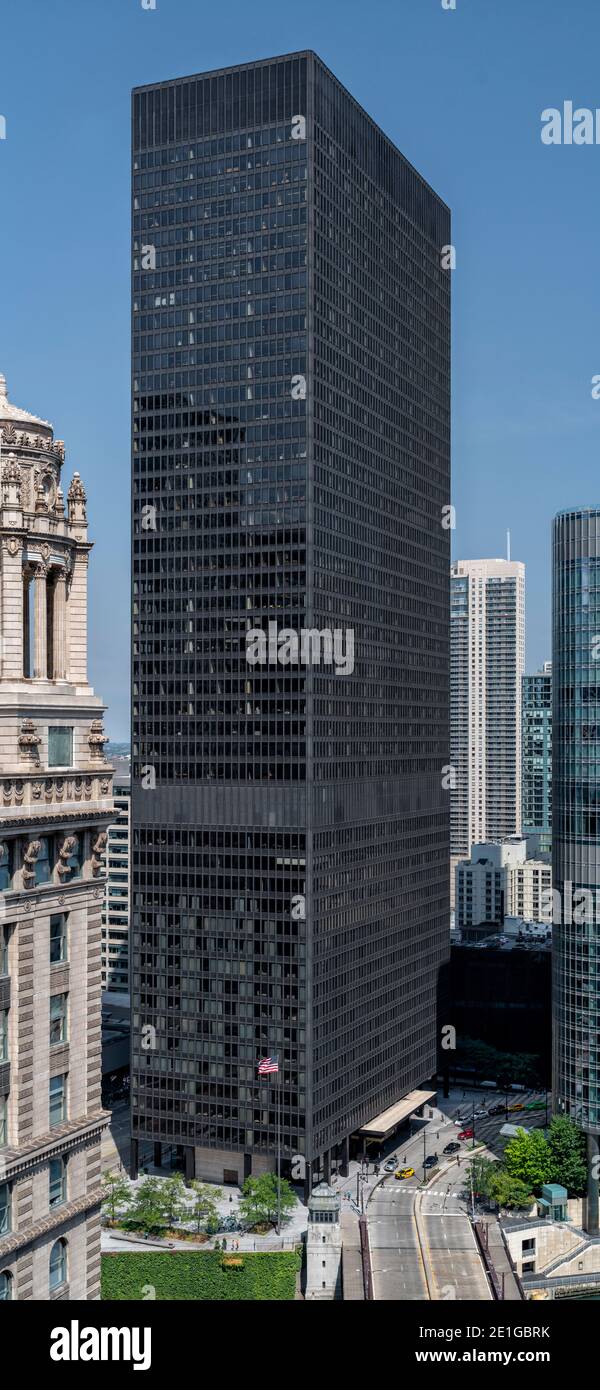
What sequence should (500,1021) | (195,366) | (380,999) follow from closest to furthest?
(195,366), (380,999), (500,1021)

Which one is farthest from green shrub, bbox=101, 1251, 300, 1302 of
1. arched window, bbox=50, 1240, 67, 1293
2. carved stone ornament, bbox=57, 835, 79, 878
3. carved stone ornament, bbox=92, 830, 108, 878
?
carved stone ornament, bbox=57, 835, 79, 878

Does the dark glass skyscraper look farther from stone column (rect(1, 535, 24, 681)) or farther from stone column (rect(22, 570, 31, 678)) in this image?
stone column (rect(1, 535, 24, 681))

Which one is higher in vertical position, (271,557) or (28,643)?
(271,557)

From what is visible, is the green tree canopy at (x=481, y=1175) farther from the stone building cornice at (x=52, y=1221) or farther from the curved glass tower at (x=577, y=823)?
the stone building cornice at (x=52, y=1221)

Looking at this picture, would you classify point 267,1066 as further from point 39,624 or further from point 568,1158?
point 39,624
